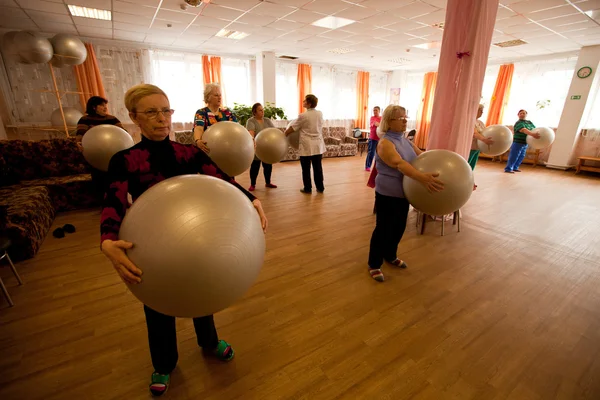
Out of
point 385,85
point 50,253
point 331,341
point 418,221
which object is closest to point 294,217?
point 418,221

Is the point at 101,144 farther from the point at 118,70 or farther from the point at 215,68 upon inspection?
the point at 215,68

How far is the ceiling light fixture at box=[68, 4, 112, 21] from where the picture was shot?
4703mm

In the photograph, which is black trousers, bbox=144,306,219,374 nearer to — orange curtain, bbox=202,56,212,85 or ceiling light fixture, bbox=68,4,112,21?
ceiling light fixture, bbox=68,4,112,21

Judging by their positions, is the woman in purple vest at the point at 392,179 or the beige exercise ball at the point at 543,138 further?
the beige exercise ball at the point at 543,138

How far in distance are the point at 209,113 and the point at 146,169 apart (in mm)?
2039

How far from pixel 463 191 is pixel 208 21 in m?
5.52

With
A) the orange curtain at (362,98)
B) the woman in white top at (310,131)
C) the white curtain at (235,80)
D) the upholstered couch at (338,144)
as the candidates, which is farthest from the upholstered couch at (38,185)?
the orange curtain at (362,98)

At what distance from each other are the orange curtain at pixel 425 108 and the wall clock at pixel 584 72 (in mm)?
4163

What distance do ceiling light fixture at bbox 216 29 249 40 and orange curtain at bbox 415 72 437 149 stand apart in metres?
7.23

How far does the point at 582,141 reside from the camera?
23.4ft

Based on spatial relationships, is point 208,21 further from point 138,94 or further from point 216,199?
point 216,199

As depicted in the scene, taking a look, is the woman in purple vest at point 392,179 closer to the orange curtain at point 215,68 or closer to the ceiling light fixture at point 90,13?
the ceiling light fixture at point 90,13

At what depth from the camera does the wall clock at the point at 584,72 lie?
6488 mm

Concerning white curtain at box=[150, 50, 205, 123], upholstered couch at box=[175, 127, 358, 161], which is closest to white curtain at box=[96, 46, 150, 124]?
white curtain at box=[150, 50, 205, 123]
